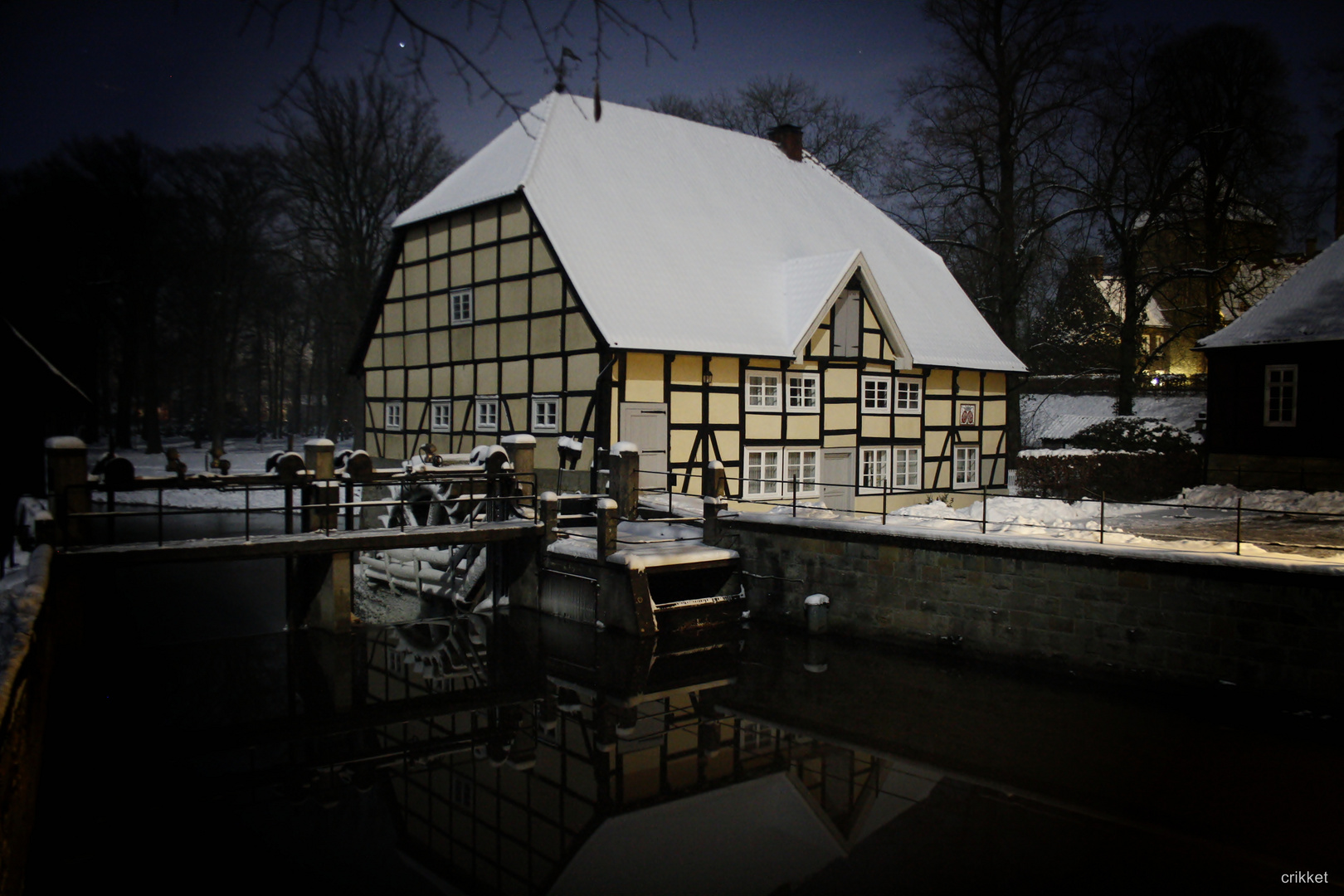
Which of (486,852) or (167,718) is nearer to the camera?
(486,852)

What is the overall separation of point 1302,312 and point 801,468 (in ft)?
35.6

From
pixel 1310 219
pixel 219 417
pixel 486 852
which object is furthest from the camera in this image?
pixel 219 417

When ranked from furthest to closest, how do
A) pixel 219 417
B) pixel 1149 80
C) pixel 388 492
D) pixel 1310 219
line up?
pixel 219 417 → pixel 1149 80 → pixel 1310 219 → pixel 388 492

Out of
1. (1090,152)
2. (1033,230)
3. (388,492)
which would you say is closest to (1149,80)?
(1090,152)

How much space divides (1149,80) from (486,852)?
25592 millimetres

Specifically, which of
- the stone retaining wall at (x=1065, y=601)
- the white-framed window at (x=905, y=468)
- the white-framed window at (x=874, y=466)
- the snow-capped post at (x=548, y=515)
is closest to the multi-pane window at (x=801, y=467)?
the white-framed window at (x=874, y=466)

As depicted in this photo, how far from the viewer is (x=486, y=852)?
7.59 m

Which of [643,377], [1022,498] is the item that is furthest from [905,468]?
[643,377]

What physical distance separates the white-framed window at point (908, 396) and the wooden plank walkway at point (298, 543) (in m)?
9.91

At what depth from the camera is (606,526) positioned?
1374cm

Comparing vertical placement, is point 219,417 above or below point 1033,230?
below

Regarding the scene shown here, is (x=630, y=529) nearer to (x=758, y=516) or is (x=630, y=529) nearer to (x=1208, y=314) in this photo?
(x=758, y=516)

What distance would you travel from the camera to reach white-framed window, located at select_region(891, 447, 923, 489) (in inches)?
843

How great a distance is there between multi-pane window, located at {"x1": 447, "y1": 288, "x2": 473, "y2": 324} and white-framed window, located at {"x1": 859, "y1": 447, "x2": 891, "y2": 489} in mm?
8988
